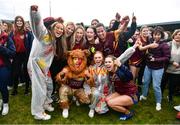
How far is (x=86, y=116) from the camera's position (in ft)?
21.2

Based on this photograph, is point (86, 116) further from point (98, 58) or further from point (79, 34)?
point (79, 34)

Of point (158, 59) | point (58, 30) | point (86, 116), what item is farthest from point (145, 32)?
point (86, 116)

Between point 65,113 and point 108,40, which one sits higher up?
point 108,40

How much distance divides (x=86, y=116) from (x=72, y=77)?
93 centimetres

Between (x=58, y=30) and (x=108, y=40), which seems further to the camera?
(x=108, y=40)

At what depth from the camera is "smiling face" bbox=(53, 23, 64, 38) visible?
6055 mm

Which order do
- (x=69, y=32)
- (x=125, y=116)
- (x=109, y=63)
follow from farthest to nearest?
(x=69, y=32)
(x=125, y=116)
(x=109, y=63)

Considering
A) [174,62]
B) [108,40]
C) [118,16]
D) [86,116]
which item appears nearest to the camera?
[86,116]

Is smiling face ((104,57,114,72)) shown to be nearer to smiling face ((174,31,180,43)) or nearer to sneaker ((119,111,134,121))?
sneaker ((119,111,134,121))

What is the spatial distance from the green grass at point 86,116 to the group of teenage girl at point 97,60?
0.13 metres

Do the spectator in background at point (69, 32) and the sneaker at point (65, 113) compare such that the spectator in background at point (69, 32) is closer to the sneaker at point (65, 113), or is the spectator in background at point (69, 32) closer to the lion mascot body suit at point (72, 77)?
the lion mascot body suit at point (72, 77)

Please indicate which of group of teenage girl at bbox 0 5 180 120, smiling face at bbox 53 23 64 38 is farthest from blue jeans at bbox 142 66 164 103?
smiling face at bbox 53 23 64 38

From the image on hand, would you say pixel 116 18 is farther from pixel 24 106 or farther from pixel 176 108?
pixel 24 106

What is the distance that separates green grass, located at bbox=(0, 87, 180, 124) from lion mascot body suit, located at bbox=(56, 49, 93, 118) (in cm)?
25
